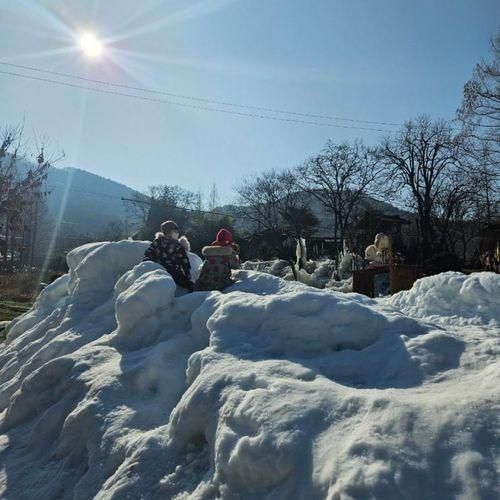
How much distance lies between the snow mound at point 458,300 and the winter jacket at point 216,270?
3170 millimetres

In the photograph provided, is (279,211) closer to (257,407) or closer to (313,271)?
(313,271)

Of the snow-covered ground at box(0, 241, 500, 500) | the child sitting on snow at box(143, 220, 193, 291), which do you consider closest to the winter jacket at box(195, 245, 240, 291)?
the child sitting on snow at box(143, 220, 193, 291)

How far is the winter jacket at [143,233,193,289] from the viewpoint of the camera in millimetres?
6750

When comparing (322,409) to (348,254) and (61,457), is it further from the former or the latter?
(348,254)

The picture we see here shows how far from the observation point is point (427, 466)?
219 centimetres

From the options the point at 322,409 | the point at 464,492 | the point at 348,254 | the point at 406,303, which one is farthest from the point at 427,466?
the point at 348,254

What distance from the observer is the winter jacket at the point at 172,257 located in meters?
6.75

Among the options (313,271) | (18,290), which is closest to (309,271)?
(313,271)

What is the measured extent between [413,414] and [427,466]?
301mm

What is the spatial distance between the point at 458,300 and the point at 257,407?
5898 mm

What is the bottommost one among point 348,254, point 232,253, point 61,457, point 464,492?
point 61,457

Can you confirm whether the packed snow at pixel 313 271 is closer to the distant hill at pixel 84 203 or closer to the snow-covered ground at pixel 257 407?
the snow-covered ground at pixel 257 407

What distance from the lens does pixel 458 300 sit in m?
7.75

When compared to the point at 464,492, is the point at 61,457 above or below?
below
